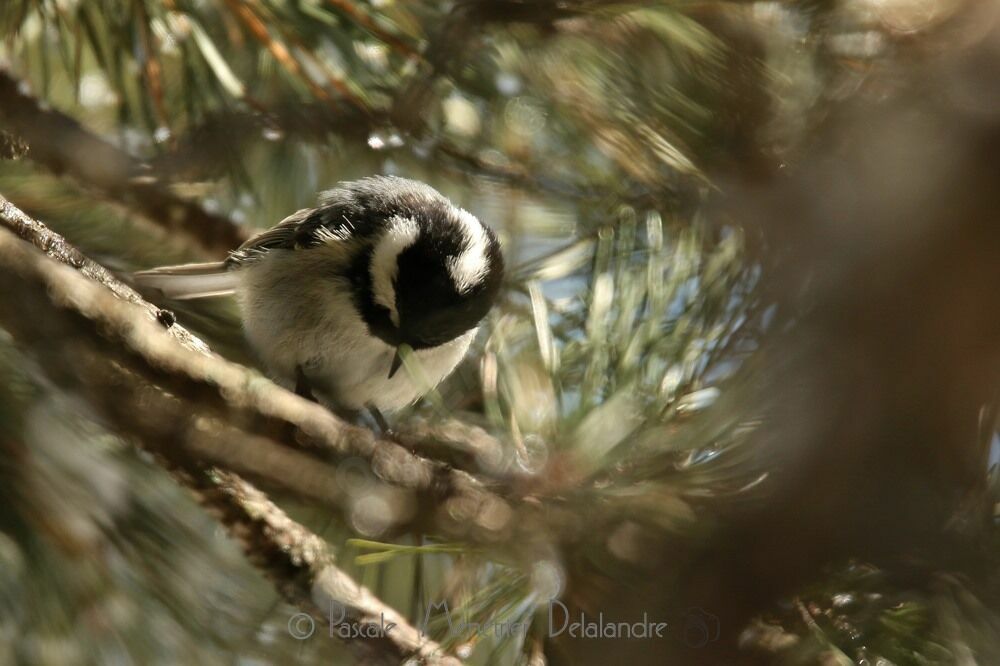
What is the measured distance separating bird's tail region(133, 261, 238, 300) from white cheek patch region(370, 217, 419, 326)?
0.38m

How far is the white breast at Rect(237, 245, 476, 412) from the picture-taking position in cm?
200

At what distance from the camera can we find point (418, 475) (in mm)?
831

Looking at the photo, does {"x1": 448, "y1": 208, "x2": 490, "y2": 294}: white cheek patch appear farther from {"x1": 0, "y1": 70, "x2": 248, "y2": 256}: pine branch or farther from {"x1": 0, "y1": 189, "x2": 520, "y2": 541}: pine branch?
{"x1": 0, "y1": 189, "x2": 520, "y2": 541}: pine branch

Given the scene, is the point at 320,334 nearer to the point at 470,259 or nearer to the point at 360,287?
the point at 360,287

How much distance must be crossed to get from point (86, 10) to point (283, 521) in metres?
0.99

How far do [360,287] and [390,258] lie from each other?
10cm

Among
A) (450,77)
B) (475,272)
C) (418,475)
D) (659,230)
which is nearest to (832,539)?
(418,475)

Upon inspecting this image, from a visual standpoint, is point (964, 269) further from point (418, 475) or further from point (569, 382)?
point (569, 382)

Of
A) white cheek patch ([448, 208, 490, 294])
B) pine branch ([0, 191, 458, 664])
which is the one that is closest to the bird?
white cheek patch ([448, 208, 490, 294])

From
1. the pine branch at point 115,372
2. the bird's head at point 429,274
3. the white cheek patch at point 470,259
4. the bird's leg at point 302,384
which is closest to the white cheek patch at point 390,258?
the bird's head at point 429,274

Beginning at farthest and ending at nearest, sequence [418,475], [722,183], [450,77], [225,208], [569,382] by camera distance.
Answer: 1. [225,208]
2. [450,77]
3. [569,382]
4. [722,183]
5. [418,475]

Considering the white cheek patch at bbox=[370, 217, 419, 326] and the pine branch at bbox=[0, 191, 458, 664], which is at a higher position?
the white cheek patch at bbox=[370, 217, 419, 326]

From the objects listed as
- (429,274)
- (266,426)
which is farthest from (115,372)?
(429,274)

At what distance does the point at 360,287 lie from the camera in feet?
6.63
